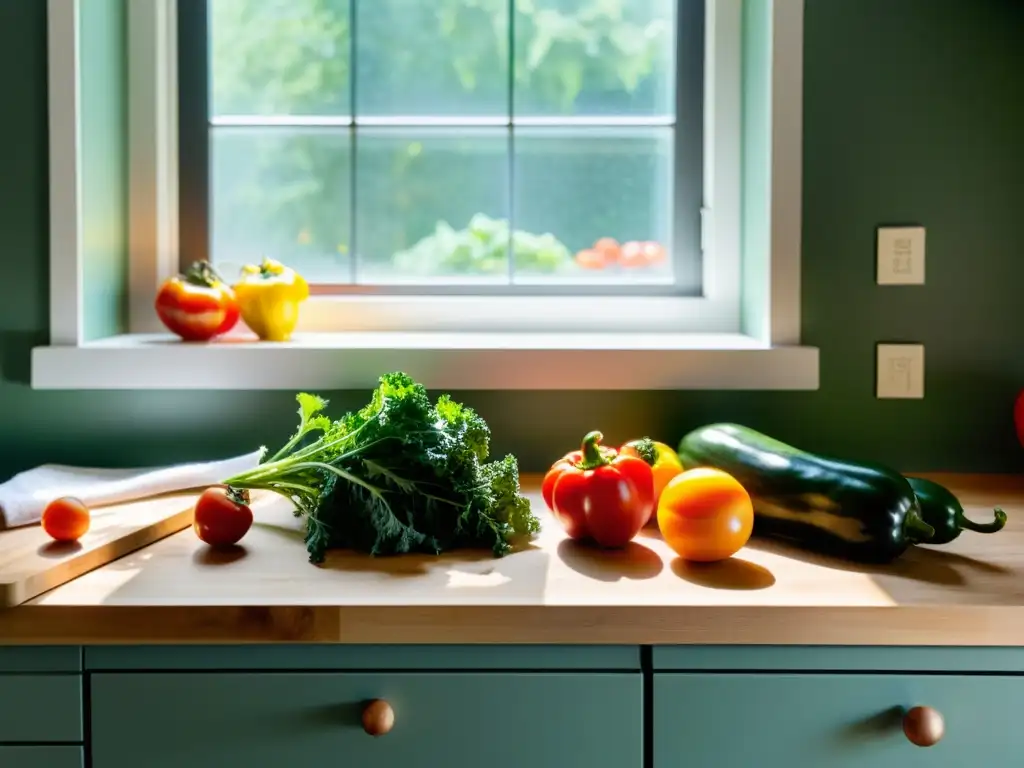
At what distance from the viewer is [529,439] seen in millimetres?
1745

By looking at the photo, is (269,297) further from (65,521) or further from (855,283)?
(855,283)

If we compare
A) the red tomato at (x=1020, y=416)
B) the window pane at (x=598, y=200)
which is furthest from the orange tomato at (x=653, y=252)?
the red tomato at (x=1020, y=416)

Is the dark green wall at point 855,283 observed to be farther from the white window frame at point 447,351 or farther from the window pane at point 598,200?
the window pane at point 598,200

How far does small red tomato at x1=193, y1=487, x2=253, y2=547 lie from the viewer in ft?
4.18

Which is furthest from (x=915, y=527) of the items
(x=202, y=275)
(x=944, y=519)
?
(x=202, y=275)

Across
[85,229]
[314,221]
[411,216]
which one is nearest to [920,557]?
[411,216]

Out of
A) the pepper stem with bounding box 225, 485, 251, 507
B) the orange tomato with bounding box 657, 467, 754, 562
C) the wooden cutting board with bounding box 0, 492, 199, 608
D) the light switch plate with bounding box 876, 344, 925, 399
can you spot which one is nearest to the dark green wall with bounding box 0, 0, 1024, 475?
the light switch plate with bounding box 876, 344, 925, 399

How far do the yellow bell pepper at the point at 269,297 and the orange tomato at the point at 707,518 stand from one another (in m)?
0.82

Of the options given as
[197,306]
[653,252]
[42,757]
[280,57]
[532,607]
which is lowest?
[42,757]

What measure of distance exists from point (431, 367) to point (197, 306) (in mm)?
405

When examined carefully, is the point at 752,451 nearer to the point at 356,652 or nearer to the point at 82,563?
the point at 356,652

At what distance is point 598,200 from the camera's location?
77.8 inches

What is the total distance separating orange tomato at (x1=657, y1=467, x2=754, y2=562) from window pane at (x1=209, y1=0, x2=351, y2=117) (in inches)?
43.7

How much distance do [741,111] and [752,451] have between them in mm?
750
